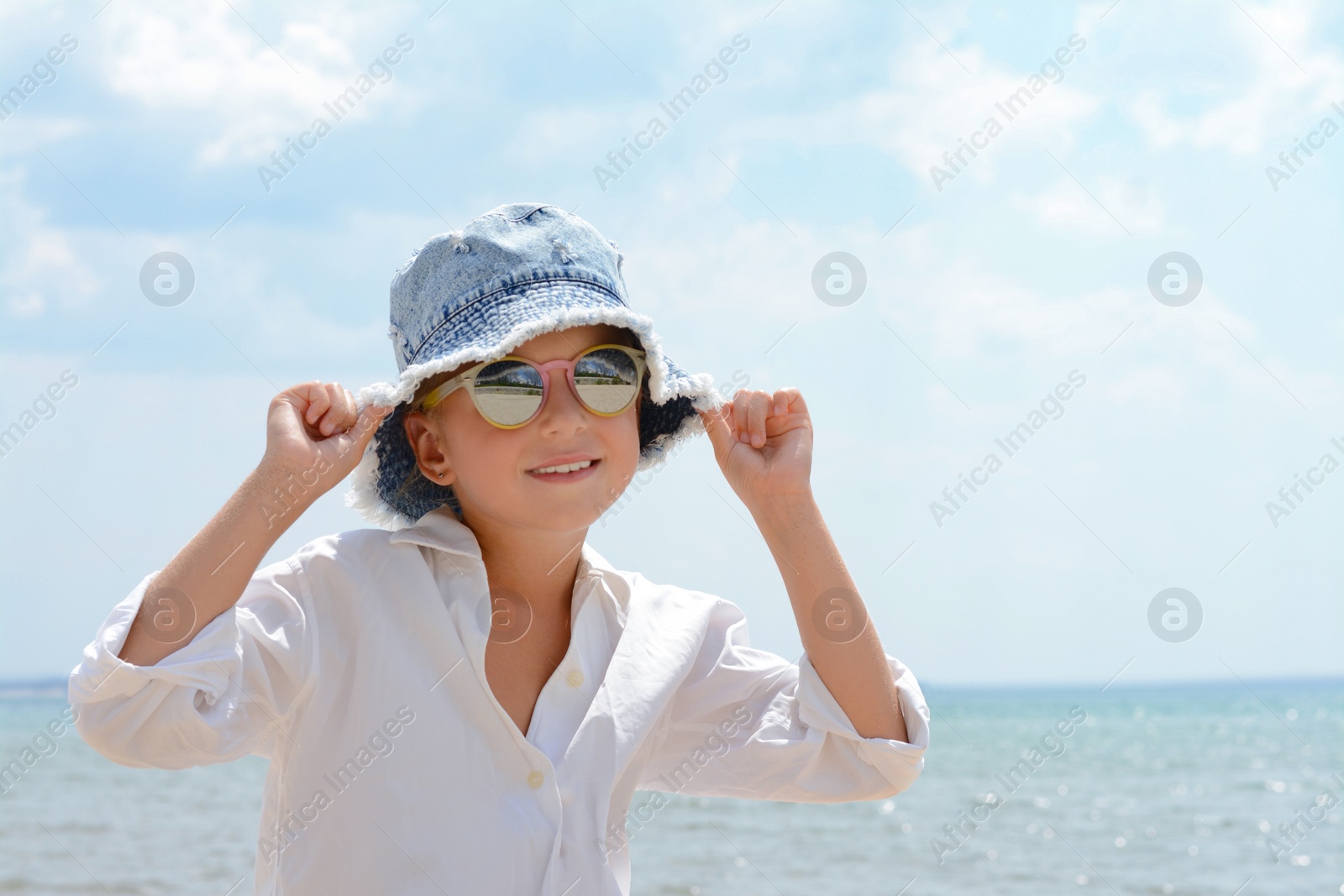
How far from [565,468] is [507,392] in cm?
21

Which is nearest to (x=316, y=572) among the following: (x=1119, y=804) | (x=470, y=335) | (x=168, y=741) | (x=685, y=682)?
(x=168, y=741)

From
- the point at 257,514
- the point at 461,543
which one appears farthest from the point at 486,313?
the point at 257,514

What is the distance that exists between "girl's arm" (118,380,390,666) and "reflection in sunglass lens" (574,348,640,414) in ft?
1.52

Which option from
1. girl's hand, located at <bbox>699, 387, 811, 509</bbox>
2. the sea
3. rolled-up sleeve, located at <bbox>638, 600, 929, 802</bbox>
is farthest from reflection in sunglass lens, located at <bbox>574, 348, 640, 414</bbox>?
the sea

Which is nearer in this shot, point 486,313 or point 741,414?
point 486,313

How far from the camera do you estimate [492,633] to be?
2.50 meters

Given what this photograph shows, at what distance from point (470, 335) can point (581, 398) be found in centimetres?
28

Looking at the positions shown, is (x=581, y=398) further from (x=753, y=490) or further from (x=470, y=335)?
(x=753, y=490)

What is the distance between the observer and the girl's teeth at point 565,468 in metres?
2.43

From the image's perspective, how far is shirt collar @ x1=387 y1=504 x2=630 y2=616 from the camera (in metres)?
2.42

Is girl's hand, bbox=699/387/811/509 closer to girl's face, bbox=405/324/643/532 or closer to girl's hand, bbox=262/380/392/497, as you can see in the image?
girl's face, bbox=405/324/643/532

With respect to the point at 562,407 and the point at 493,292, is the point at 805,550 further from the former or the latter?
the point at 493,292

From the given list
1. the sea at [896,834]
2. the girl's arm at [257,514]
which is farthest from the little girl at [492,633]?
the sea at [896,834]

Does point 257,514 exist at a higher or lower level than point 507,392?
lower
